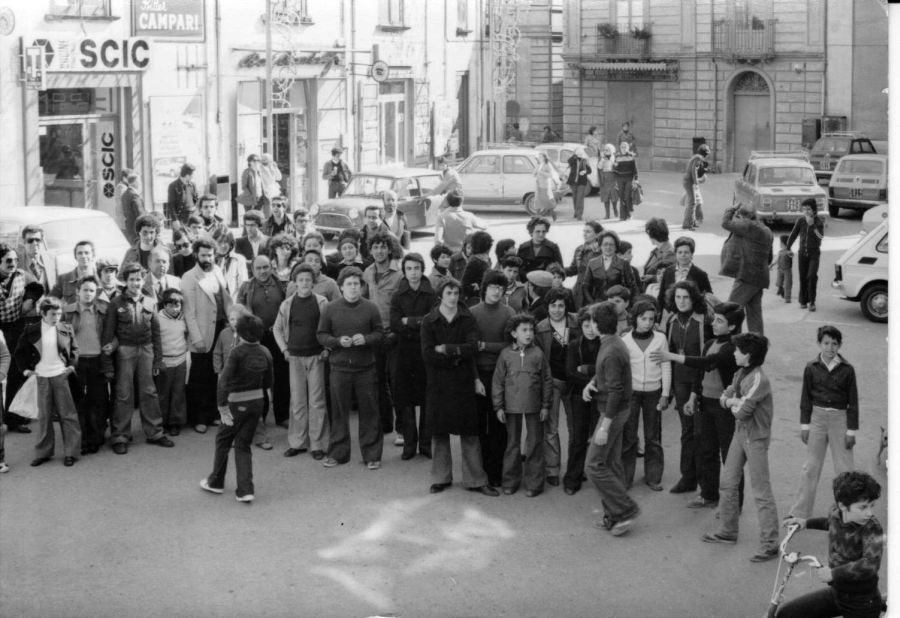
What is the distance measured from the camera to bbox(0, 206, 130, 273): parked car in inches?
632

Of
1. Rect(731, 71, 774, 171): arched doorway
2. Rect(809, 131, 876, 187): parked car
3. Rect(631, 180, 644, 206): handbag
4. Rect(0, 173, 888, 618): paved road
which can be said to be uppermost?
Rect(731, 71, 774, 171): arched doorway

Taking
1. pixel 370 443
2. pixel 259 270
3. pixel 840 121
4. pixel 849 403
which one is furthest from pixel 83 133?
pixel 840 121

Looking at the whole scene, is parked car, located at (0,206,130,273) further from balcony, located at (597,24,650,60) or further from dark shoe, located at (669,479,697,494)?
balcony, located at (597,24,650,60)

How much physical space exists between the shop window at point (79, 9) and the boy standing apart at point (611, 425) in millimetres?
14227

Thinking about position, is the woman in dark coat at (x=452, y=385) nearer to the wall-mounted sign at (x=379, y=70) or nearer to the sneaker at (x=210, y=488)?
the sneaker at (x=210, y=488)

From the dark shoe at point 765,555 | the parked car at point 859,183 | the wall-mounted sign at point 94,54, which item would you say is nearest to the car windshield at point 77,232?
the wall-mounted sign at point 94,54

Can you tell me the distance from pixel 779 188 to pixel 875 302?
30.7 feet

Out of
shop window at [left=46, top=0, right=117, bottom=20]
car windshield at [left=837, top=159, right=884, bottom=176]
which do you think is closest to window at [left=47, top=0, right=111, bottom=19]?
shop window at [left=46, top=0, right=117, bottom=20]

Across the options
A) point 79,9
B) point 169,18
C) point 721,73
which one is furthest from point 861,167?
point 79,9

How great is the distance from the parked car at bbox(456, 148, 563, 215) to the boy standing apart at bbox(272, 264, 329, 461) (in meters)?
17.1

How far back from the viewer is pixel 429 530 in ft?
32.6

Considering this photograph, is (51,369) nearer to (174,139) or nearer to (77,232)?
(77,232)

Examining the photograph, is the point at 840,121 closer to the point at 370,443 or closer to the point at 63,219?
the point at 63,219

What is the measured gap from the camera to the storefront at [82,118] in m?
21.7
